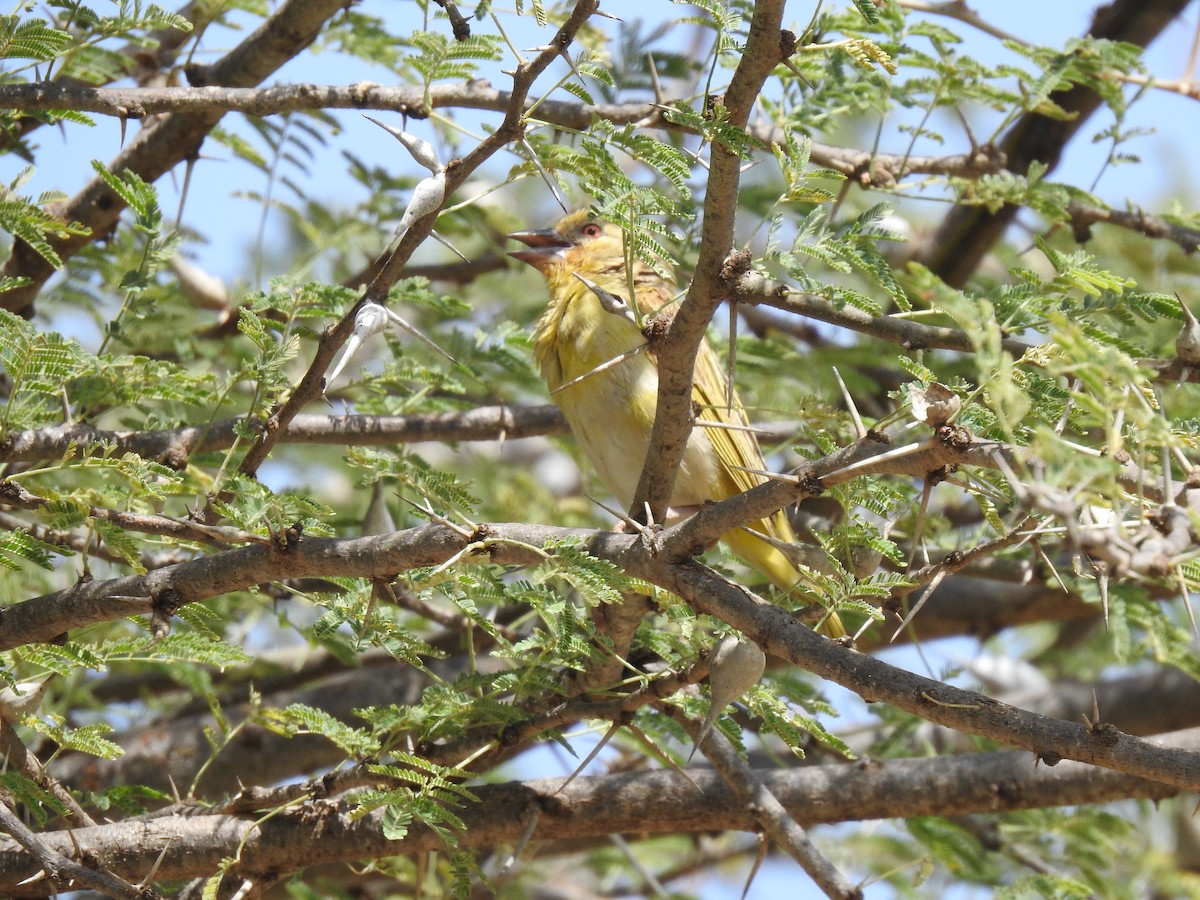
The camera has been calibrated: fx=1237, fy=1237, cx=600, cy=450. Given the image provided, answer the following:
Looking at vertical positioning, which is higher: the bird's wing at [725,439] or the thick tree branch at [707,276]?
the bird's wing at [725,439]

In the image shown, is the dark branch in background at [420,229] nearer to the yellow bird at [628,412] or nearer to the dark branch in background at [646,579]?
the dark branch in background at [646,579]

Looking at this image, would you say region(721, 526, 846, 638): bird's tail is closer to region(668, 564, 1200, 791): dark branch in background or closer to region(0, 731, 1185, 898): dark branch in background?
region(0, 731, 1185, 898): dark branch in background

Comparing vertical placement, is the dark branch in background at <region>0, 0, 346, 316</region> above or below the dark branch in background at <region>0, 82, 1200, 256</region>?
above

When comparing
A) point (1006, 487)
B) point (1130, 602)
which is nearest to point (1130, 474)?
point (1006, 487)

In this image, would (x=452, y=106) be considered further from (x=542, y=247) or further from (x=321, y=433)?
(x=542, y=247)

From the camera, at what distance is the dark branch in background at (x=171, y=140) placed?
384 centimetres

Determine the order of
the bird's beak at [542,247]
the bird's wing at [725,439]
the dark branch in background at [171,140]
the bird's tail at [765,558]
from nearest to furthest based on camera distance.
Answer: the dark branch in background at [171,140] → the bird's tail at [765,558] → the bird's wing at [725,439] → the bird's beak at [542,247]

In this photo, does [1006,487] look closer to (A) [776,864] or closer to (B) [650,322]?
(B) [650,322]

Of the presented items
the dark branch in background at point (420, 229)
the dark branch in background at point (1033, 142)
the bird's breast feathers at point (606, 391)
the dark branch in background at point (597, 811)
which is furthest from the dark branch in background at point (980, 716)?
the dark branch in background at point (1033, 142)

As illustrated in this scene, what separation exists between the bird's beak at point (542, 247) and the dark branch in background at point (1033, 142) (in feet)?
5.31

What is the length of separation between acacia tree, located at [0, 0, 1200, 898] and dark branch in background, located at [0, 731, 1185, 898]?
0.04 feet

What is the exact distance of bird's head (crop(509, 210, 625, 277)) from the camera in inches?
191

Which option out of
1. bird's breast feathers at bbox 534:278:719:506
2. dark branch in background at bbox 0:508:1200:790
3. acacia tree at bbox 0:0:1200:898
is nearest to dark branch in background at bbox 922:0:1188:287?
acacia tree at bbox 0:0:1200:898

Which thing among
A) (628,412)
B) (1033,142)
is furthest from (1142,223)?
(628,412)
